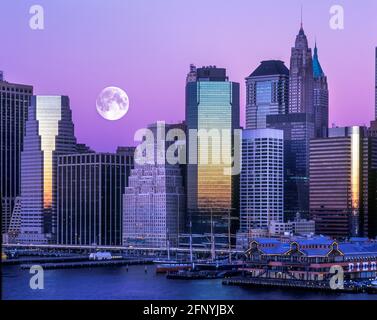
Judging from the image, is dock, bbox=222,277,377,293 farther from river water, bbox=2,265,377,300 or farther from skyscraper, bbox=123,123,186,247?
skyscraper, bbox=123,123,186,247

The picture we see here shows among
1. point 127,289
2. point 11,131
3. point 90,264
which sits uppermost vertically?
point 11,131

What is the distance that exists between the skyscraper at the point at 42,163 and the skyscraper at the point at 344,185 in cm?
950

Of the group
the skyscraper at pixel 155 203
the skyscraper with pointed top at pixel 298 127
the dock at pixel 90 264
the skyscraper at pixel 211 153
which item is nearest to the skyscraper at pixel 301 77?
the skyscraper with pointed top at pixel 298 127

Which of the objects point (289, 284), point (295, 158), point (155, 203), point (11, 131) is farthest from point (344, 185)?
point (11, 131)

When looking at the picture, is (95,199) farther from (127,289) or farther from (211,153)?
(127,289)

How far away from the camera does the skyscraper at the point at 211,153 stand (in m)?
29.1

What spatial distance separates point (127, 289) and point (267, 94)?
2454 centimetres

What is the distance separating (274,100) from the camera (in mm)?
38469

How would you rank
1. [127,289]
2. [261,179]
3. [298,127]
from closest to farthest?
1. [127,289]
2. [261,179]
3. [298,127]

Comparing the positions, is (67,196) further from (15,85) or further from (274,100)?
(274,100)

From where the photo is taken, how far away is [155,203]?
29281mm

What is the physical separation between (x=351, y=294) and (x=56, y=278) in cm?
633

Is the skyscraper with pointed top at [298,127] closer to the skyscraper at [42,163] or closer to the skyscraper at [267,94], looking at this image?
the skyscraper at [267,94]

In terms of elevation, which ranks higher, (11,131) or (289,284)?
(11,131)
